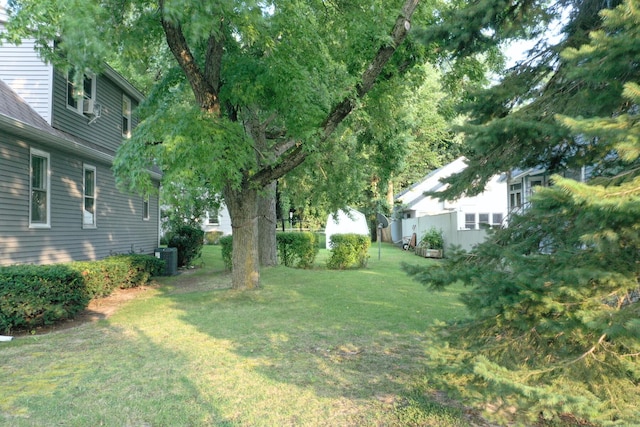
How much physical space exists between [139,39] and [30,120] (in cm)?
312

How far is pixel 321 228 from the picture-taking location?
45031mm

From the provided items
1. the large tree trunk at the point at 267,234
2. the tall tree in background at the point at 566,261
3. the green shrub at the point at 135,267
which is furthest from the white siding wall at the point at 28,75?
the tall tree in background at the point at 566,261

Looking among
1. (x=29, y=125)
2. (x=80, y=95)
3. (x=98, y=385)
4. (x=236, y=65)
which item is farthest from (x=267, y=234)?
(x=98, y=385)

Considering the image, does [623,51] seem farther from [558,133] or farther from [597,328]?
[597,328]

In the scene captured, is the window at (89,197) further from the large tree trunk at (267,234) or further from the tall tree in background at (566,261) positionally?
the tall tree in background at (566,261)

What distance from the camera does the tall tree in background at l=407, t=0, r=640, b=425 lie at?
2.62m

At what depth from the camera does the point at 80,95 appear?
11398 millimetres

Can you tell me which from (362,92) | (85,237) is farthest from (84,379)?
(85,237)

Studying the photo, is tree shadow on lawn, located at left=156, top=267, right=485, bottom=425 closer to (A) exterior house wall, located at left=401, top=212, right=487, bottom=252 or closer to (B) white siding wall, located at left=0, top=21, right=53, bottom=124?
(B) white siding wall, located at left=0, top=21, right=53, bottom=124

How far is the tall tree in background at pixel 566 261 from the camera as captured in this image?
103 inches

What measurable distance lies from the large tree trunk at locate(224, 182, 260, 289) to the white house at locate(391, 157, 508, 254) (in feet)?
21.1

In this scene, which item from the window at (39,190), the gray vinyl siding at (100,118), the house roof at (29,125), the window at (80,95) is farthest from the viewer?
the window at (80,95)

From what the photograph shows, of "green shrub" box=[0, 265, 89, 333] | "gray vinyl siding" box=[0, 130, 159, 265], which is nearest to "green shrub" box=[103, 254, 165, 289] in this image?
"gray vinyl siding" box=[0, 130, 159, 265]

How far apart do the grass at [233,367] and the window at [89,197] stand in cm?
438
